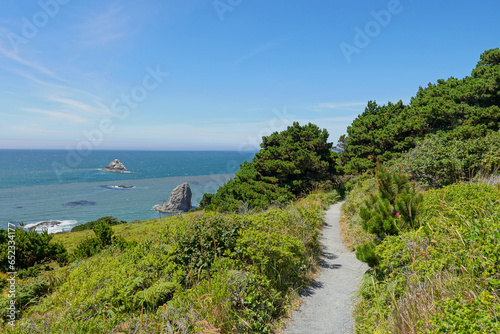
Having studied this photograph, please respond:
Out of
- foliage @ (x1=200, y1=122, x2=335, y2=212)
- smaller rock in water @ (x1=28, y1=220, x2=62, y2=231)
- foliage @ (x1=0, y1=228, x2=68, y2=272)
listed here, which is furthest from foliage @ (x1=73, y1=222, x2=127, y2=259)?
smaller rock in water @ (x1=28, y1=220, x2=62, y2=231)

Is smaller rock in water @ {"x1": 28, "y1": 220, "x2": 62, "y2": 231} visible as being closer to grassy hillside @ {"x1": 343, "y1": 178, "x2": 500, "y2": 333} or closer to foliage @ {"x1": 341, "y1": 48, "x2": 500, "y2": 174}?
foliage @ {"x1": 341, "y1": 48, "x2": 500, "y2": 174}

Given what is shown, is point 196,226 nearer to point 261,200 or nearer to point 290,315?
point 290,315

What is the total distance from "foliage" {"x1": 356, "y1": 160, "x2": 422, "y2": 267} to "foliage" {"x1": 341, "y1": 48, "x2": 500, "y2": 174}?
13.2 meters

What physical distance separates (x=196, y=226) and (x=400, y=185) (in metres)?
4.89

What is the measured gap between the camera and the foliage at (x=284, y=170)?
21281mm

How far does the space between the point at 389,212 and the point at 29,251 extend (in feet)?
42.7

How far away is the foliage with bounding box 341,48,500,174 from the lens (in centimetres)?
1831

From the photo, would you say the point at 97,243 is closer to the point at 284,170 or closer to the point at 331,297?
the point at 331,297

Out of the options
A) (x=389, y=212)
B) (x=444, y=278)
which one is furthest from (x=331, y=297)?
(x=444, y=278)

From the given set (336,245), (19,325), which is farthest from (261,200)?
(19,325)

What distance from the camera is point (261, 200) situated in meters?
20.3

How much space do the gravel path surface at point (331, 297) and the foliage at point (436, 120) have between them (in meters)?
12.5

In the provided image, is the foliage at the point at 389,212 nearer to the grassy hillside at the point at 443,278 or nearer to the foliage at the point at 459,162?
the grassy hillside at the point at 443,278

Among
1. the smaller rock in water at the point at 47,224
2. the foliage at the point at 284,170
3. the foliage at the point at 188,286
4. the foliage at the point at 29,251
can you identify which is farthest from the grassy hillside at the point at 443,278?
the smaller rock in water at the point at 47,224
